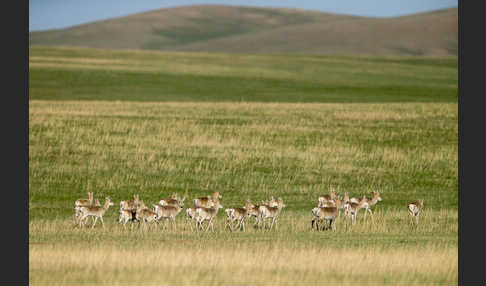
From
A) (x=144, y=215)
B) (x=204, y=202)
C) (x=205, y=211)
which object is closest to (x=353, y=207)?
(x=204, y=202)

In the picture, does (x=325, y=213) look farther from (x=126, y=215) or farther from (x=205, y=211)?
(x=126, y=215)

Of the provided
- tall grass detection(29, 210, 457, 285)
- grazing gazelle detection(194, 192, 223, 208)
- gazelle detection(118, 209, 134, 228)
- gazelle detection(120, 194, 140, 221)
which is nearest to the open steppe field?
tall grass detection(29, 210, 457, 285)

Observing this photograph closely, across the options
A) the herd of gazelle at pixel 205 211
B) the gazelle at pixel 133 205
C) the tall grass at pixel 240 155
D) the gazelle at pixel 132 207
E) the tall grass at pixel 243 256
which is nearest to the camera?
the tall grass at pixel 243 256

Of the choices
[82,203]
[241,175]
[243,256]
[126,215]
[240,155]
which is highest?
[240,155]

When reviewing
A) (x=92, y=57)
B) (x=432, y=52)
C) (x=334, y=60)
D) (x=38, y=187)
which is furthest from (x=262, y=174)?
(x=432, y=52)

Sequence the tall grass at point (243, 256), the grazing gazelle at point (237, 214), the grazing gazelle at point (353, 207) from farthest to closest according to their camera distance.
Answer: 1. the grazing gazelle at point (353, 207)
2. the grazing gazelle at point (237, 214)
3. the tall grass at point (243, 256)

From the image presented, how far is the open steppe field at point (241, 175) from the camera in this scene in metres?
17.2

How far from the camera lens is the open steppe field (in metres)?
17.2

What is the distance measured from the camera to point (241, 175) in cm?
3675

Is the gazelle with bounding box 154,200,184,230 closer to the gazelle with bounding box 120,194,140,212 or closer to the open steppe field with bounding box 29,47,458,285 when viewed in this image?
the open steppe field with bounding box 29,47,458,285

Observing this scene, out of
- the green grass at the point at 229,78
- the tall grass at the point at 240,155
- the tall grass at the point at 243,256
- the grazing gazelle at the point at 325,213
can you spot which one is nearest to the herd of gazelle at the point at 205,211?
the grazing gazelle at the point at 325,213

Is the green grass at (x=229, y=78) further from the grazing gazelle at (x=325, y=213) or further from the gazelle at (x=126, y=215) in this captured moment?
the grazing gazelle at (x=325, y=213)

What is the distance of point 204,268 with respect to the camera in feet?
55.3

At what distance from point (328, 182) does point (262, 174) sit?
2957 mm
